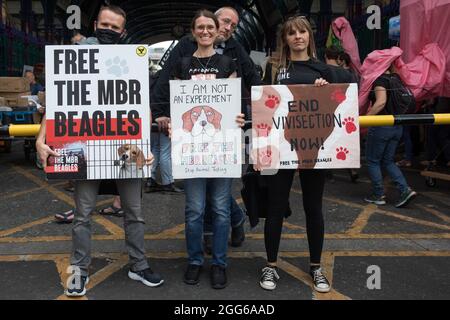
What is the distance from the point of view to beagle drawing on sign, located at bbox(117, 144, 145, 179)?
9.91 feet

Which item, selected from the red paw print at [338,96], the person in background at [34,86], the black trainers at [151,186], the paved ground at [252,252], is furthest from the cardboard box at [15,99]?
the red paw print at [338,96]

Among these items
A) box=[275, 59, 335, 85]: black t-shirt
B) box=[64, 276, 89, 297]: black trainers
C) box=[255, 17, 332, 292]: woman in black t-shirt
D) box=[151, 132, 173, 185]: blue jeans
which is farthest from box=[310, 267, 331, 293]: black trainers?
box=[151, 132, 173, 185]: blue jeans

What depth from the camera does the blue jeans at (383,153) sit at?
5.46 metres

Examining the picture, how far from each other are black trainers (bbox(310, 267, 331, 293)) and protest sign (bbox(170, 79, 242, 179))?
0.85 metres

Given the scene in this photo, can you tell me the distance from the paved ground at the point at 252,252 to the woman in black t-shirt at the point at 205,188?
155mm

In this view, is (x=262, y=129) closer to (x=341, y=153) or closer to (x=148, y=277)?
(x=341, y=153)

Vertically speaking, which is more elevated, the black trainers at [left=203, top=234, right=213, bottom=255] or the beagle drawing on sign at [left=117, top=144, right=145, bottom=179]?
the beagle drawing on sign at [left=117, top=144, right=145, bottom=179]

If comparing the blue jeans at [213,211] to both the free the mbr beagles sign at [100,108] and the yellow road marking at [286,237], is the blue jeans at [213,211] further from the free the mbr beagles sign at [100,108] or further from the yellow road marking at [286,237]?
the yellow road marking at [286,237]

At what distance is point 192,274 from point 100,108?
4.01 ft

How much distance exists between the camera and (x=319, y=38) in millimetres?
12828

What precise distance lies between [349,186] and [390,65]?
5.91 ft

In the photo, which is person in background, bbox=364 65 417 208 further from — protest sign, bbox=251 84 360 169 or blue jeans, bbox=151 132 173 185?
blue jeans, bbox=151 132 173 185

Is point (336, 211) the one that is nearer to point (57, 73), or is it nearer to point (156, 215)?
point (156, 215)
